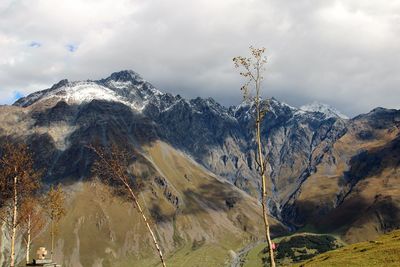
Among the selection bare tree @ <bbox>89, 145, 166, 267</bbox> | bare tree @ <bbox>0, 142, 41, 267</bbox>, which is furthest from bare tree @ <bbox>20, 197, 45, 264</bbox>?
bare tree @ <bbox>89, 145, 166, 267</bbox>

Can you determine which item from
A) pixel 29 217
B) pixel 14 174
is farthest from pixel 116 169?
pixel 29 217

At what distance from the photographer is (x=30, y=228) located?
238 feet

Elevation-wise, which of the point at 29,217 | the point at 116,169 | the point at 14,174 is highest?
the point at 14,174

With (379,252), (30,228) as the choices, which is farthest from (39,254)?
(379,252)

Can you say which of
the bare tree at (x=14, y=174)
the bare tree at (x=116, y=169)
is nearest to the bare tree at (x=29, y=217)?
the bare tree at (x=14, y=174)

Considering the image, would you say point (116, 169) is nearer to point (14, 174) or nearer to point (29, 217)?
point (14, 174)

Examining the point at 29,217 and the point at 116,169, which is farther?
the point at 29,217

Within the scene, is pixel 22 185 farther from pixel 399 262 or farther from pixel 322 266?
Result: pixel 399 262

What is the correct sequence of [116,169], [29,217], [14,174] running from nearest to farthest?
[116,169] → [14,174] → [29,217]

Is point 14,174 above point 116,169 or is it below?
above

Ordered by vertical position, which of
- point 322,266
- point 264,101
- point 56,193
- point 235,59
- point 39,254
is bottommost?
point 322,266

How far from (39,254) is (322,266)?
44789 mm

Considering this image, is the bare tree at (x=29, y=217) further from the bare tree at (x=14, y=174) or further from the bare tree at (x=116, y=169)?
the bare tree at (x=116, y=169)

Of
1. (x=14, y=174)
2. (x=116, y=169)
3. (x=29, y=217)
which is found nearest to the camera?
(x=116, y=169)
